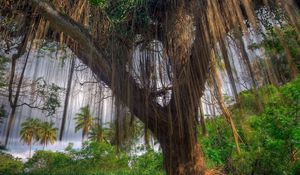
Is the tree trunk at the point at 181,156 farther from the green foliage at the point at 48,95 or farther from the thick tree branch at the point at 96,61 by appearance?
the green foliage at the point at 48,95

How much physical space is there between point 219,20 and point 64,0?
1.91m

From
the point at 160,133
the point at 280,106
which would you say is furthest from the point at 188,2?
the point at 280,106

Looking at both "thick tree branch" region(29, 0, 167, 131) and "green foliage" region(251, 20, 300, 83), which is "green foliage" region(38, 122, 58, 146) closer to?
"thick tree branch" region(29, 0, 167, 131)

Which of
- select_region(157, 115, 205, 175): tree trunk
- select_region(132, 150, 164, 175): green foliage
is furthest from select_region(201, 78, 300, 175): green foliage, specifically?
select_region(132, 150, 164, 175): green foliage

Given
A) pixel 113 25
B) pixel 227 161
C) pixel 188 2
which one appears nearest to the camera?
pixel 188 2

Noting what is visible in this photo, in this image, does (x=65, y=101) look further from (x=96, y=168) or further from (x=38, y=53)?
(x=96, y=168)

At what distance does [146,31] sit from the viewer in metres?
2.95

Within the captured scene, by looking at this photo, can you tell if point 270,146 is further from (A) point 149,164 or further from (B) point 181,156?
(A) point 149,164

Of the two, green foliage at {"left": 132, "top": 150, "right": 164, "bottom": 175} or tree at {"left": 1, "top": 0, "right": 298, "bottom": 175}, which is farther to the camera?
green foliage at {"left": 132, "top": 150, "right": 164, "bottom": 175}

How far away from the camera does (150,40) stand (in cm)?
259

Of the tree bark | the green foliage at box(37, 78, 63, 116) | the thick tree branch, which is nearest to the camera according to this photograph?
the tree bark

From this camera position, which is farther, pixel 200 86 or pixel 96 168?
pixel 96 168

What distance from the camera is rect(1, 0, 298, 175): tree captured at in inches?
79.2

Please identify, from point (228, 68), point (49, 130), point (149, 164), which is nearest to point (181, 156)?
point (49, 130)
